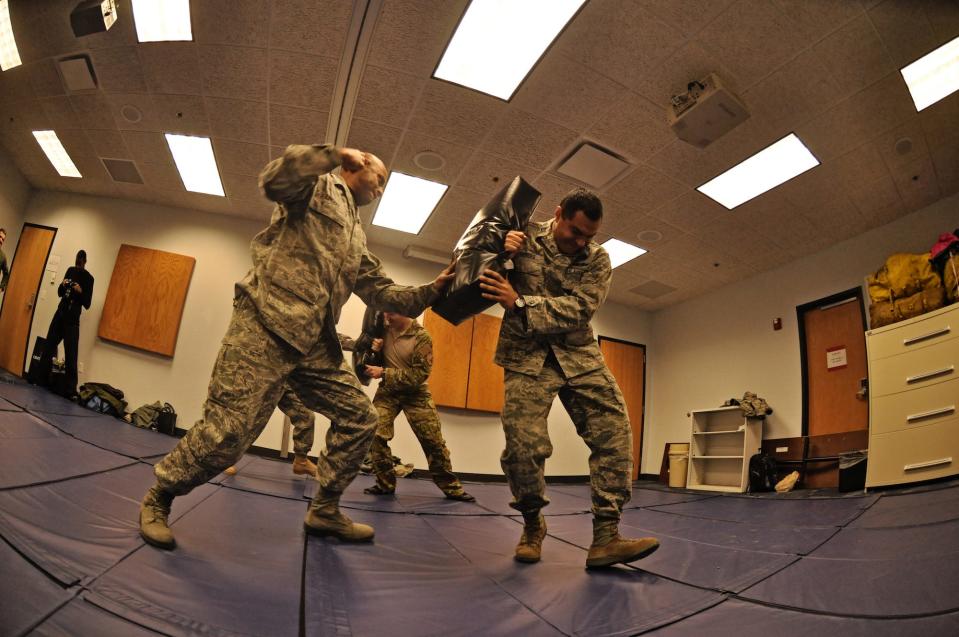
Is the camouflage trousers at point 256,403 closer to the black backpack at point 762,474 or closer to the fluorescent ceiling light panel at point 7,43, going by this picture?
the fluorescent ceiling light panel at point 7,43

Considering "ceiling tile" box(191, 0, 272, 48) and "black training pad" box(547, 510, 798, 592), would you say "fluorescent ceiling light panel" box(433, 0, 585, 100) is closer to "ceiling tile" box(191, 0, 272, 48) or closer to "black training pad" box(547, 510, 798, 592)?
"ceiling tile" box(191, 0, 272, 48)

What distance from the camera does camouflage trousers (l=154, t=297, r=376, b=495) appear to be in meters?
1.34

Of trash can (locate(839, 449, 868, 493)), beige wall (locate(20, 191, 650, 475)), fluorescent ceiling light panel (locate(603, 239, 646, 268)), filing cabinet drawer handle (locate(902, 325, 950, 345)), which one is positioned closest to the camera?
filing cabinet drawer handle (locate(902, 325, 950, 345))

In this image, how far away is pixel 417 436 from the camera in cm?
327

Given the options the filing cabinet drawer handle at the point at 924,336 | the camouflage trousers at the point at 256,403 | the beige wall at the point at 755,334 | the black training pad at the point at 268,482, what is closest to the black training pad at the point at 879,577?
the camouflage trousers at the point at 256,403

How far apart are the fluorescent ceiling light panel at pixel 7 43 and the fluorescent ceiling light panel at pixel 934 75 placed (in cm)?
730

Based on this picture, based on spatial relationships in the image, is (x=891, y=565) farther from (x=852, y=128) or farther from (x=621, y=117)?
(x=852, y=128)

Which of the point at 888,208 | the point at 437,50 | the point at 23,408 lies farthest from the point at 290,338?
the point at 888,208

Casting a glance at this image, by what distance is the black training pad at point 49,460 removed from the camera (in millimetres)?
1614

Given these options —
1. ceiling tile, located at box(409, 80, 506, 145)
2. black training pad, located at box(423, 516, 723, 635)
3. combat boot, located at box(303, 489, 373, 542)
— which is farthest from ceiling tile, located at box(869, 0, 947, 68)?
combat boot, located at box(303, 489, 373, 542)

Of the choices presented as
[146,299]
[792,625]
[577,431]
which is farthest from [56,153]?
[792,625]

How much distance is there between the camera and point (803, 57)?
317cm

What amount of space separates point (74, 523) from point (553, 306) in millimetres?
1825

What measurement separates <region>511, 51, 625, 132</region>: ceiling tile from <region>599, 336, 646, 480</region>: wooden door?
4664 millimetres
